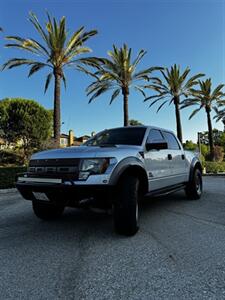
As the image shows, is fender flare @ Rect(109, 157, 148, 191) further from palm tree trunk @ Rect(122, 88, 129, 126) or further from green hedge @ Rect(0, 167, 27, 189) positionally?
palm tree trunk @ Rect(122, 88, 129, 126)

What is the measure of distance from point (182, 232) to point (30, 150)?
75.6 feet

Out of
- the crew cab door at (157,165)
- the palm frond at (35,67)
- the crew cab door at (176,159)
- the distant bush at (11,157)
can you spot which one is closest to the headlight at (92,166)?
the crew cab door at (157,165)

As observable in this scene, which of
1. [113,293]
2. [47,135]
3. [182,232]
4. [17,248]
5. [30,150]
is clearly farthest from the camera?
[47,135]

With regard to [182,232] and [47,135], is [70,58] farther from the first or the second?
[182,232]

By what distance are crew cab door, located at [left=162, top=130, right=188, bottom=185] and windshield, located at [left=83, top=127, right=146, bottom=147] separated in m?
0.94

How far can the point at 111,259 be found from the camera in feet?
9.22

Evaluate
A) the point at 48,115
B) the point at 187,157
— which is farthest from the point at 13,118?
the point at 187,157

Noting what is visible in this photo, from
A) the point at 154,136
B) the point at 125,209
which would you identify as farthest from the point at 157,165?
the point at 125,209

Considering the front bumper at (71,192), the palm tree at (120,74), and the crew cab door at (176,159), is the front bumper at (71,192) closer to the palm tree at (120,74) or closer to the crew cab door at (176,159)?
the crew cab door at (176,159)

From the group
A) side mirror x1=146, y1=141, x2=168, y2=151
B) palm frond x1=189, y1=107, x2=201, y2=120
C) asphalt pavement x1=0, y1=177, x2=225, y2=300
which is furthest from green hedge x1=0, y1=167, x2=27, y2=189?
palm frond x1=189, y1=107, x2=201, y2=120

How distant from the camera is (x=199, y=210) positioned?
203 inches

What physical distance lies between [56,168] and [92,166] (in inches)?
21.4

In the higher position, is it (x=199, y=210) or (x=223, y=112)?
(x=223, y=112)

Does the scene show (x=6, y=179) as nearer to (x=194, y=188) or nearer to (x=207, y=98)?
(x=194, y=188)
